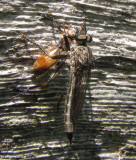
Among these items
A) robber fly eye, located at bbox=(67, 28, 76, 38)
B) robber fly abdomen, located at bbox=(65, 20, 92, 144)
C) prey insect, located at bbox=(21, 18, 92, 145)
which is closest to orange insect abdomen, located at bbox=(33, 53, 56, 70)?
prey insect, located at bbox=(21, 18, 92, 145)

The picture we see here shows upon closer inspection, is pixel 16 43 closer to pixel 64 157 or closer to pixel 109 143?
pixel 64 157

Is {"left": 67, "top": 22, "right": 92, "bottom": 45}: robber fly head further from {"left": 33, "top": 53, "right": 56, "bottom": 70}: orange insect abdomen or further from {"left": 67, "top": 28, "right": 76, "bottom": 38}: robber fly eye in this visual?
{"left": 33, "top": 53, "right": 56, "bottom": 70}: orange insect abdomen

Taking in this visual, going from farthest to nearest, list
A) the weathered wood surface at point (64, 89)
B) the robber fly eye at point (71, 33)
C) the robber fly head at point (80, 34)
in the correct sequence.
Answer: the robber fly eye at point (71, 33), the robber fly head at point (80, 34), the weathered wood surface at point (64, 89)

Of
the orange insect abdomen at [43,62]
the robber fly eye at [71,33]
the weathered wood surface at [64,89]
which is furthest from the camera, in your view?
the robber fly eye at [71,33]

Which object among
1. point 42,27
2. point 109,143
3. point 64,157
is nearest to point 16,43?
point 42,27

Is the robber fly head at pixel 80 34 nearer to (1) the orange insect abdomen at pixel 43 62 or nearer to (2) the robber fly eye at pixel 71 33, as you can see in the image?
(2) the robber fly eye at pixel 71 33

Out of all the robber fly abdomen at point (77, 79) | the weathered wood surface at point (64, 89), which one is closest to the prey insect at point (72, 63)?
the robber fly abdomen at point (77, 79)

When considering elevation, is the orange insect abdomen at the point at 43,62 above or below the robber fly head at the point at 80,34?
below

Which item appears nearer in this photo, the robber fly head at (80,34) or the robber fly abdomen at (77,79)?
the robber fly abdomen at (77,79)
